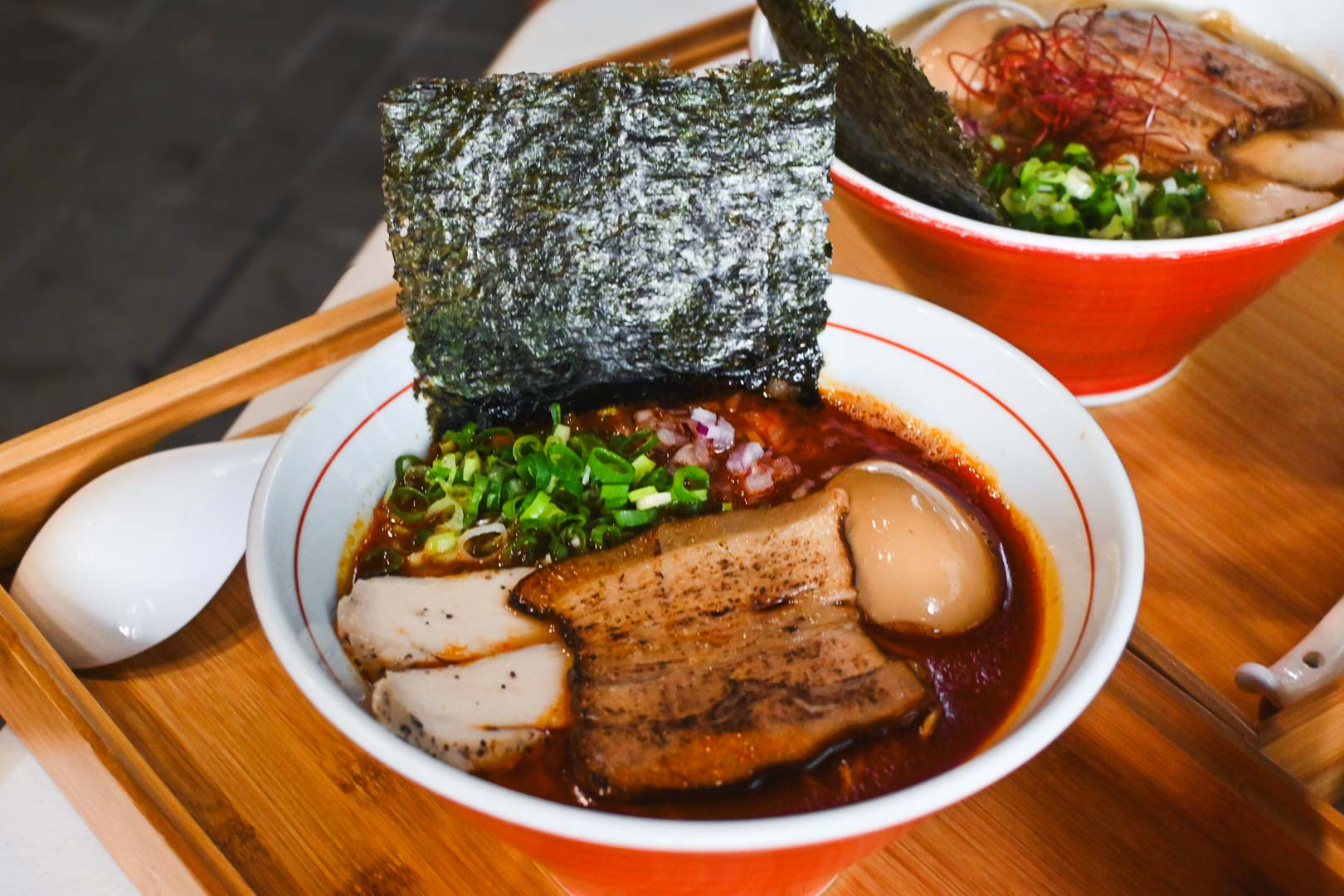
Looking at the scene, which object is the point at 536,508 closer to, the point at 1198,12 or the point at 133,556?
the point at 133,556

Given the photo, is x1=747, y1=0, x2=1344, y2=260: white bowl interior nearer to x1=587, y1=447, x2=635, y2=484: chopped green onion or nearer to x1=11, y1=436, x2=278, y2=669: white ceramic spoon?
x1=587, y1=447, x2=635, y2=484: chopped green onion

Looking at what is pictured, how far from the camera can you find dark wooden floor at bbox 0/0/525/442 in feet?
12.5

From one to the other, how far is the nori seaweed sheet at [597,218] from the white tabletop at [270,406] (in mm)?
400

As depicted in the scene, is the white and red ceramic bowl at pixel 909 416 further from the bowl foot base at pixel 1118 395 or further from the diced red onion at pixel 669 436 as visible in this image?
the bowl foot base at pixel 1118 395

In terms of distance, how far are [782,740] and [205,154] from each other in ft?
13.3

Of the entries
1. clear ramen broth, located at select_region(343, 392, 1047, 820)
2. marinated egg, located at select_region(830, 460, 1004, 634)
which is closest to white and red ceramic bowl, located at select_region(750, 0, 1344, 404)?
clear ramen broth, located at select_region(343, 392, 1047, 820)

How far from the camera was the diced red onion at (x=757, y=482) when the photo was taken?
1447 mm

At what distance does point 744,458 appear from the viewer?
1.46m

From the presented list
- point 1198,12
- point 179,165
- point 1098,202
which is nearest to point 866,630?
point 1098,202

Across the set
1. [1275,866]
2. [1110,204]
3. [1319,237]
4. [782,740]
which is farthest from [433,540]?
[1319,237]

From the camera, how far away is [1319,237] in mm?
1509

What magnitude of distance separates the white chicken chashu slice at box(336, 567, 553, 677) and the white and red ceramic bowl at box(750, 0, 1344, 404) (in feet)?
2.44

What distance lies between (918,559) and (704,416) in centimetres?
37

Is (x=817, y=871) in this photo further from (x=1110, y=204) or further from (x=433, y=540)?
(x=1110, y=204)
